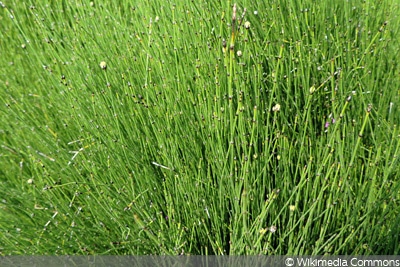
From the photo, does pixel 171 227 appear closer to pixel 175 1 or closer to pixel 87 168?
pixel 87 168

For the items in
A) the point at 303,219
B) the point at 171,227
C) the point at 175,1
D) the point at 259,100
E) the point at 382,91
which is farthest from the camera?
the point at 175,1

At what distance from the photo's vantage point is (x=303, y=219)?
77.2 inches

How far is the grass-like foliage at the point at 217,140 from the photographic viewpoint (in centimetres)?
202

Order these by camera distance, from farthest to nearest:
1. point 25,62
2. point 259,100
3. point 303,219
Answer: point 25,62
point 259,100
point 303,219

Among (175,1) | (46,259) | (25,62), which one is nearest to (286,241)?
(46,259)

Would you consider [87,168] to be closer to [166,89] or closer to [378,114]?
[166,89]

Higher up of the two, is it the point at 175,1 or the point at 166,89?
the point at 175,1

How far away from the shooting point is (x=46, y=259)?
2.21 meters

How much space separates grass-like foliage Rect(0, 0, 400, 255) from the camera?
6.64 feet

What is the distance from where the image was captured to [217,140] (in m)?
2.15

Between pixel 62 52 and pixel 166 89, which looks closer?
pixel 166 89

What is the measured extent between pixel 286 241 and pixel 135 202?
618 millimetres

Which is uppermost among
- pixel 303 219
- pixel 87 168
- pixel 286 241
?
pixel 87 168

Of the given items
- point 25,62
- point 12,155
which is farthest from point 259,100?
point 25,62
